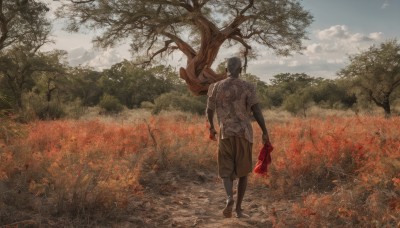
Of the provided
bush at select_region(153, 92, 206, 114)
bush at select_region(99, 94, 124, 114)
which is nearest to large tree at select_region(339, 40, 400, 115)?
bush at select_region(153, 92, 206, 114)

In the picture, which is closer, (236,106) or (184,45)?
(236,106)

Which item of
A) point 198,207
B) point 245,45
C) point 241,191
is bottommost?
point 198,207

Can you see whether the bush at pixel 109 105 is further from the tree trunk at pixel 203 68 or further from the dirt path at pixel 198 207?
the dirt path at pixel 198 207

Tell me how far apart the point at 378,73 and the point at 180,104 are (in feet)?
43.4

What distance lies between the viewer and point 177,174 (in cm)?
744

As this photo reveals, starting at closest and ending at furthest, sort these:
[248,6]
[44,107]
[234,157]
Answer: [234,157] → [248,6] → [44,107]

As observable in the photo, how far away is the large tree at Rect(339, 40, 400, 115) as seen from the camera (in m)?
26.8

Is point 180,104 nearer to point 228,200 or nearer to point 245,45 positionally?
point 245,45

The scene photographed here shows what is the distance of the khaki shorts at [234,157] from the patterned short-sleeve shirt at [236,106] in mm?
79

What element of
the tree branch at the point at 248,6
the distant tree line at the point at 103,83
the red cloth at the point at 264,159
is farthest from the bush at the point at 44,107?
the red cloth at the point at 264,159

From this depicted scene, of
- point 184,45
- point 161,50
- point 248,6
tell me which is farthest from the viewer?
point 161,50

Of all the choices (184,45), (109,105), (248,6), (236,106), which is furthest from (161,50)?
(236,106)

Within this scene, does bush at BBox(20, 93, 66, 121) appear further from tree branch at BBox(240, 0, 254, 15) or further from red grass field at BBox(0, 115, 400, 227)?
red grass field at BBox(0, 115, 400, 227)

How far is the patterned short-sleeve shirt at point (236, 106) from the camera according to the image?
5.07 metres
